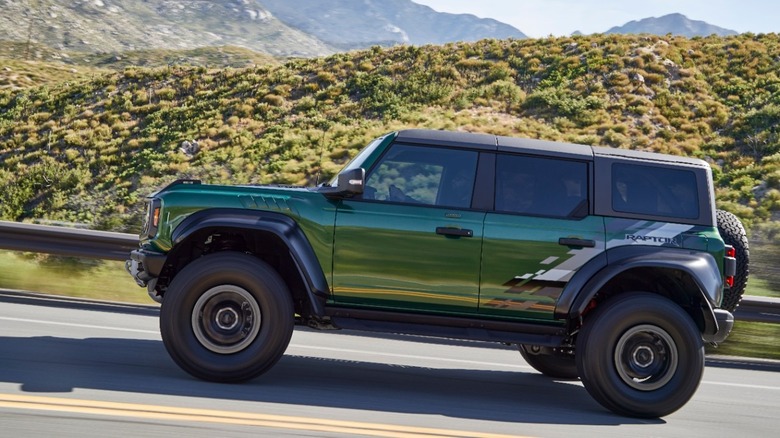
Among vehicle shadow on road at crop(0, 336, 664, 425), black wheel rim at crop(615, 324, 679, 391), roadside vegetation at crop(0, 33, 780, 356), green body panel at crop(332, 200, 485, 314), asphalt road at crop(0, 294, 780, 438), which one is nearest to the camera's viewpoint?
asphalt road at crop(0, 294, 780, 438)

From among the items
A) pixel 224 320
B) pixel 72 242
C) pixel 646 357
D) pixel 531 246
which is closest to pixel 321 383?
pixel 224 320

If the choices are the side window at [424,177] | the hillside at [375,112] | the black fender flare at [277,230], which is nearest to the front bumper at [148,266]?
the black fender flare at [277,230]

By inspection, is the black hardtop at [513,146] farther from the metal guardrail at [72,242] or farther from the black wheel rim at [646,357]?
the metal guardrail at [72,242]

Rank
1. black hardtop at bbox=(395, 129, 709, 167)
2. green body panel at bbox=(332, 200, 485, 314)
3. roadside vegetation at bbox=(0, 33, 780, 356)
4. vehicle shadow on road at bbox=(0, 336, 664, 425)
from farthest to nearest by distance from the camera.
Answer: roadside vegetation at bbox=(0, 33, 780, 356), black hardtop at bbox=(395, 129, 709, 167), green body panel at bbox=(332, 200, 485, 314), vehicle shadow on road at bbox=(0, 336, 664, 425)

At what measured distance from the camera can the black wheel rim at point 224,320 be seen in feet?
22.4

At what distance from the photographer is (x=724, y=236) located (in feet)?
25.7

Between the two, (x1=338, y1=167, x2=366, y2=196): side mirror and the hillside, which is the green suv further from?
the hillside

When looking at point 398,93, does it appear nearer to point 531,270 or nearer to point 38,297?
point 38,297

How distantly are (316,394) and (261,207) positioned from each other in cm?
140

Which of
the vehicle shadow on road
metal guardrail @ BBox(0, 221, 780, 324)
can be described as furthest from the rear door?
metal guardrail @ BBox(0, 221, 780, 324)

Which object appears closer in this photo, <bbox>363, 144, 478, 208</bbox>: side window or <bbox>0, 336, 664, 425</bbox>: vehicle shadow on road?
<bbox>0, 336, 664, 425</bbox>: vehicle shadow on road

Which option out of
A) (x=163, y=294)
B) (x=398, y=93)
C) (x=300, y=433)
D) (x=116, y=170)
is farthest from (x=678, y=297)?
(x=398, y=93)

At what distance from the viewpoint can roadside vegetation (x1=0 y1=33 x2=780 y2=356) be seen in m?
35.0

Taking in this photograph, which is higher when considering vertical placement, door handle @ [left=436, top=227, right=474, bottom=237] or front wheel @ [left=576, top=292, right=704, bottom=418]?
door handle @ [left=436, top=227, right=474, bottom=237]
